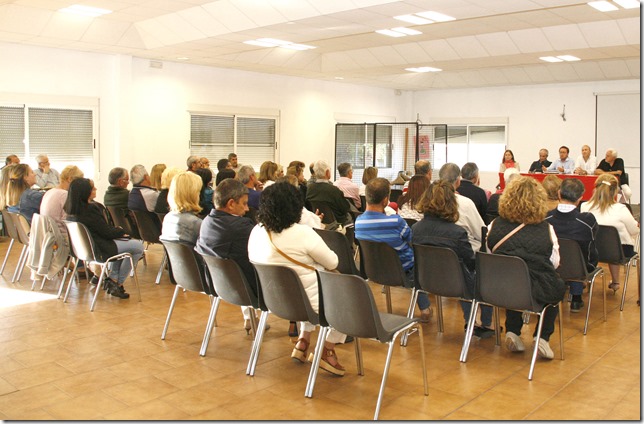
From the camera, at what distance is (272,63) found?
40.5 feet

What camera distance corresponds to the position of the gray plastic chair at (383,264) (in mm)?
4934

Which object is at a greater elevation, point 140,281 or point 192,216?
point 192,216

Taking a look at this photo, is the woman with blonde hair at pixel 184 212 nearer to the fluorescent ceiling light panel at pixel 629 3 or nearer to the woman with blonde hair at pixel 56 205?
the woman with blonde hair at pixel 56 205

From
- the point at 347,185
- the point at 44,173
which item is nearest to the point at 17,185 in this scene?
the point at 44,173

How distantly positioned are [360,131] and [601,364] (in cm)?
1181

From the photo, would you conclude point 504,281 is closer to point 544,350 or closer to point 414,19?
point 544,350

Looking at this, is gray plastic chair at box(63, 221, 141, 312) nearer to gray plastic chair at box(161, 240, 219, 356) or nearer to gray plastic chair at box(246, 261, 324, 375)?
gray plastic chair at box(161, 240, 219, 356)

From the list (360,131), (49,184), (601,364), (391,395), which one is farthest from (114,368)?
(360,131)

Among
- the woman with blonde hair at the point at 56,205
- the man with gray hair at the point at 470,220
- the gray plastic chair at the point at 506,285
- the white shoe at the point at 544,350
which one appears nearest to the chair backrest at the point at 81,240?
the woman with blonde hair at the point at 56,205

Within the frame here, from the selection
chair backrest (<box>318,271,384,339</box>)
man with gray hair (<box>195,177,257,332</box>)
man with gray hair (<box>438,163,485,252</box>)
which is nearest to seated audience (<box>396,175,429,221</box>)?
man with gray hair (<box>438,163,485,252</box>)

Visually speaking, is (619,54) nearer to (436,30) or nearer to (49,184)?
(436,30)

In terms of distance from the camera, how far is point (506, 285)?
4305 mm

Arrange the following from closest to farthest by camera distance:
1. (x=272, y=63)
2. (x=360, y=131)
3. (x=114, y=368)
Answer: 1. (x=114, y=368)
2. (x=272, y=63)
3. (x=360, y=131)

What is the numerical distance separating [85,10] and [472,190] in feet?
19.6
